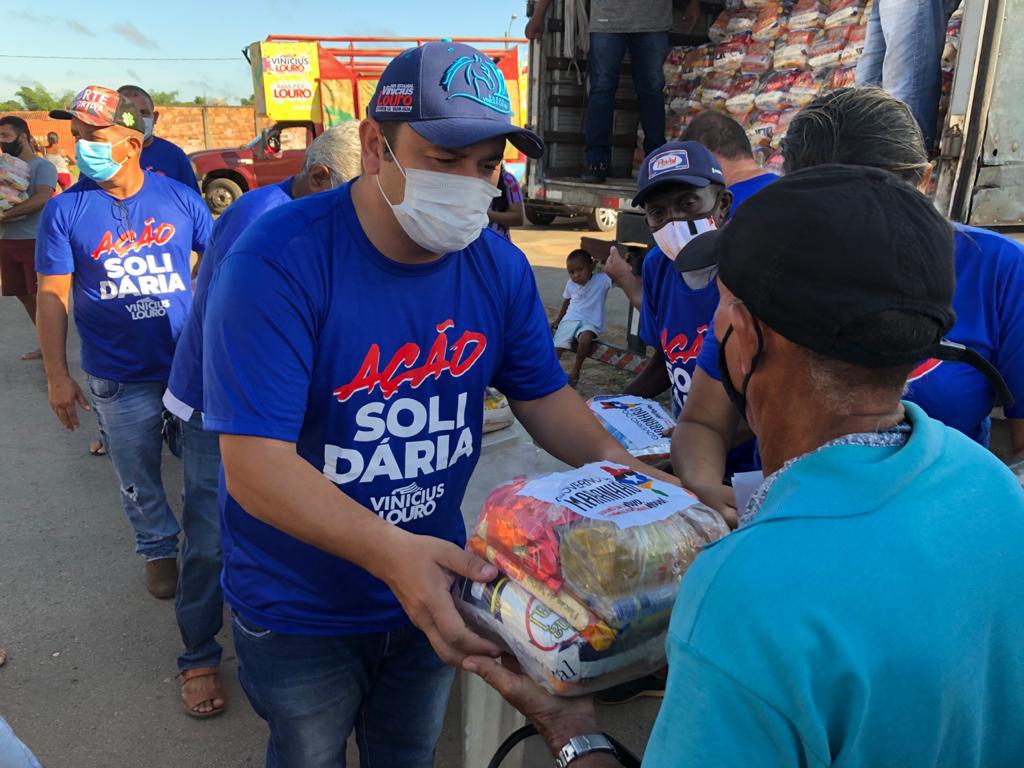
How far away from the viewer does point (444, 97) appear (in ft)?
5.08

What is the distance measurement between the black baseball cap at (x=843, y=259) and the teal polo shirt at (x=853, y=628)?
153 mm

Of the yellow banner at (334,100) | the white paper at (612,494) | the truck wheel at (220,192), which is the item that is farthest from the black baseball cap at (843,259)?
the yellow banner at (334,100)

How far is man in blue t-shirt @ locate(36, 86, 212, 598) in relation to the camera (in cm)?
342

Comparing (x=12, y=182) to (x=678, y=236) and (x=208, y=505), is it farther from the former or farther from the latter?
(x=678, y=236)

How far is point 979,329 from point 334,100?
19092mm

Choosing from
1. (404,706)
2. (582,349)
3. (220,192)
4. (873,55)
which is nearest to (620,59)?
(873,55)

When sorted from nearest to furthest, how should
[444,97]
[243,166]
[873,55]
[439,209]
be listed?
1. [444,97]
2. [439,209]
3. [873,55]
4. [243,166]

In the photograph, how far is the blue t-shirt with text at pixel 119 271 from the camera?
3.42m

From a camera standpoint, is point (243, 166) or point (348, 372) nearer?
point (348, 372)

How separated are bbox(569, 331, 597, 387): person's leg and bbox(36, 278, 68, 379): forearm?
4.31m

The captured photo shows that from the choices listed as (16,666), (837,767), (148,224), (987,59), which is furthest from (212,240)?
(987,59)

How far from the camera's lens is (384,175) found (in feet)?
5.46

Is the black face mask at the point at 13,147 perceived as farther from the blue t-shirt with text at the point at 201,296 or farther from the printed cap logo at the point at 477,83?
the printed cap logo at the point at 477,83

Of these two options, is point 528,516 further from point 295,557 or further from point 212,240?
point 212,240
